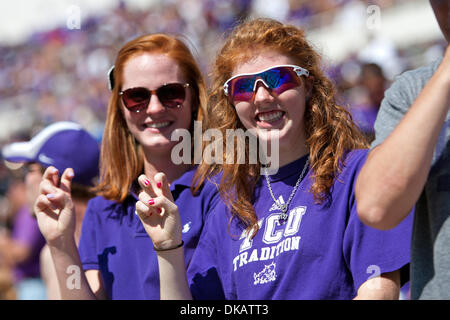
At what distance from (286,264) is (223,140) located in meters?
0.62

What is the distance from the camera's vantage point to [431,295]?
1.60 m

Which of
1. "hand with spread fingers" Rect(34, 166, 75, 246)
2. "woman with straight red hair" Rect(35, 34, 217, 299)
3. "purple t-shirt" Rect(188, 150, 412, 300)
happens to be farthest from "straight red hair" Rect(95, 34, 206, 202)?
"purple t-shirt" Rect(188, 150, 412, 300)

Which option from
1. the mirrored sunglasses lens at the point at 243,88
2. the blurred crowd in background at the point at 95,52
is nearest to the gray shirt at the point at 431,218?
the mirrored sunglasses lens at the point at 243,88

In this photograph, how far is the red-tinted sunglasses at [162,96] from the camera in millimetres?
2648

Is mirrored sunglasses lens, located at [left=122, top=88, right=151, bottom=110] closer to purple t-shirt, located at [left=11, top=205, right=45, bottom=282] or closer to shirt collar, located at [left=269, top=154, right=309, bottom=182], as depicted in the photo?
shirt collar, located at [left=269, top=154, right=309, bottom=182]

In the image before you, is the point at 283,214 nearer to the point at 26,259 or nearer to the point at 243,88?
the point at 243,88

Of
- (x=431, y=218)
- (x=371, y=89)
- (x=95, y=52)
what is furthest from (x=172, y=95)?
(x=95, y=52)

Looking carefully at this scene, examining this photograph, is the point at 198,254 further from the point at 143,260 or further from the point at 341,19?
the point at 341,19

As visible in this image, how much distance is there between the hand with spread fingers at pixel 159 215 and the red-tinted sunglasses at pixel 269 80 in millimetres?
405

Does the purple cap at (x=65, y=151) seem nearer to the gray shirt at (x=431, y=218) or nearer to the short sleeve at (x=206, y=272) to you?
the short sleeve at (x=206, y=272)

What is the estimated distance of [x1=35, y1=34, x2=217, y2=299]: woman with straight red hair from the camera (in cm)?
252

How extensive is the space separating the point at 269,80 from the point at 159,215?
23.5 inches
